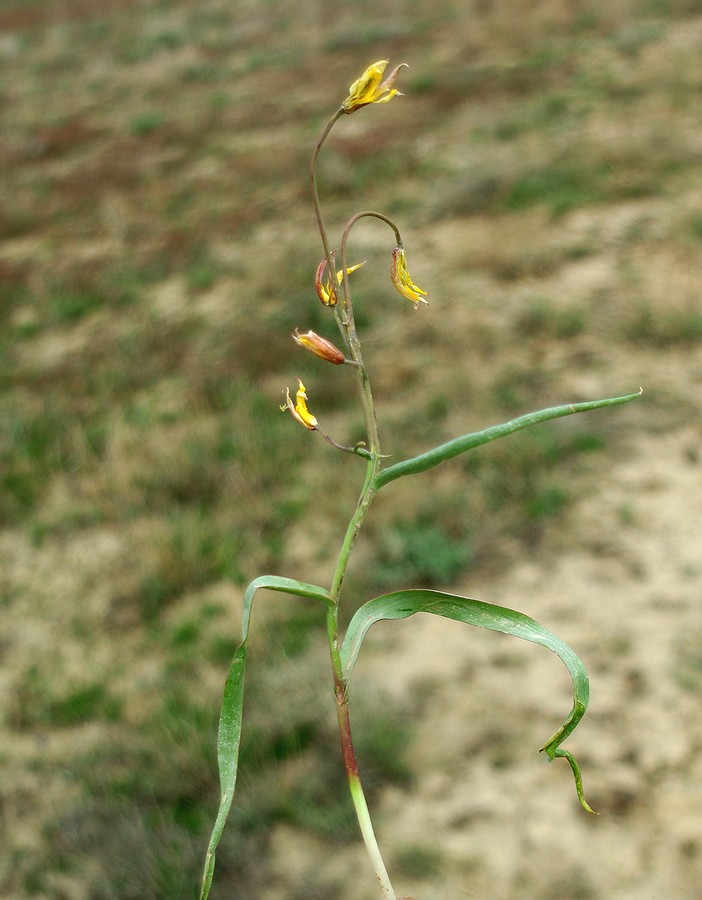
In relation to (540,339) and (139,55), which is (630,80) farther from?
(139,55)

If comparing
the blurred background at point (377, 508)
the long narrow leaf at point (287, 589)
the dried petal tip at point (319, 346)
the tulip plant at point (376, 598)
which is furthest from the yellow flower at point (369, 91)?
the blurred background at point (377, 508)

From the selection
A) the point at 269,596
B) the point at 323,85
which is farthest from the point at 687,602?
the point at 323,85

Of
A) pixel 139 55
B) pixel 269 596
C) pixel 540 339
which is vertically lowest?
pixel 139 55

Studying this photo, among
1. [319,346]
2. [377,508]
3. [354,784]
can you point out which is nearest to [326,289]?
[319,346]

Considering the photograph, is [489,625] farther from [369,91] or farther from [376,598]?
[369,91]

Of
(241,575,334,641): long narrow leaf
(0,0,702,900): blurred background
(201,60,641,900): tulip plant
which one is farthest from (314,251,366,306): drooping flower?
(0,0,702,900): blurred background

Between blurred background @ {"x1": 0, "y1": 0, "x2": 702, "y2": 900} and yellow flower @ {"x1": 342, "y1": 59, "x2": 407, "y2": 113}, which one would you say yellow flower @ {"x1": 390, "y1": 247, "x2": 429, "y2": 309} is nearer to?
yellow flower @ {"x1": 342, "y1": 59, "x2": 407, "y2": 113}
